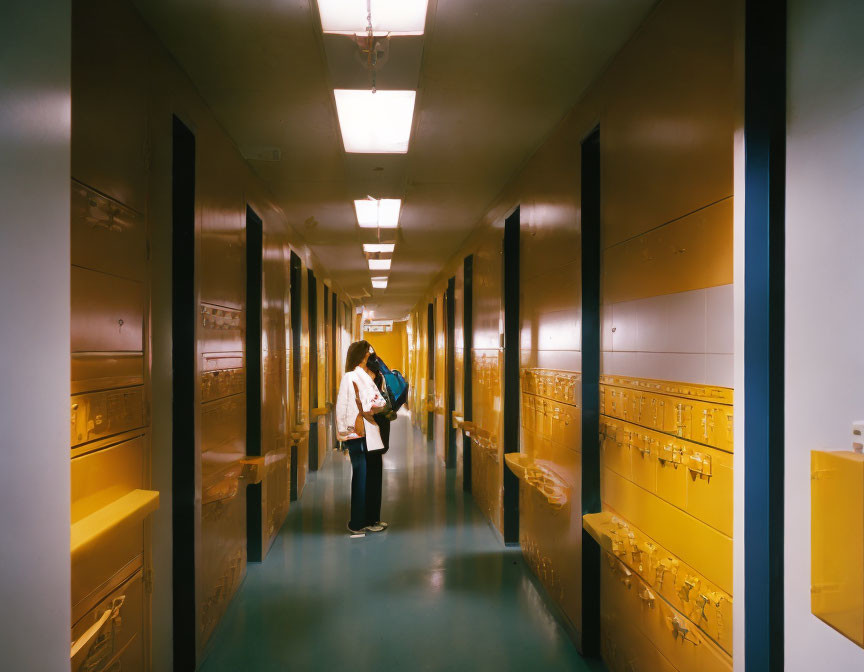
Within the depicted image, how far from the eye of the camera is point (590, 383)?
2.73 m

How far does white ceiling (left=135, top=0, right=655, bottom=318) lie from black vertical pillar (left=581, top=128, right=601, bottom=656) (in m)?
0.49

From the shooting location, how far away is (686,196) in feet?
6.03

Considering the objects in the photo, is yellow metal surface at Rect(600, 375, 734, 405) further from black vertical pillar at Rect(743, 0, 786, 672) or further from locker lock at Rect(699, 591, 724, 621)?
locker lock at Rect(699, 591, 724, 621)

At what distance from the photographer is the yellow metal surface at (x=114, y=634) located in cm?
158

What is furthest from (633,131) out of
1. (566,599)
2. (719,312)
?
(566,599)

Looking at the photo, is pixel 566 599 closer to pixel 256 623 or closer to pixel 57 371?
pixel 256 623

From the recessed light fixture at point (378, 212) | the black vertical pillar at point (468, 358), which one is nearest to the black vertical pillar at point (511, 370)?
the recessed light fixture at point (378, 212)

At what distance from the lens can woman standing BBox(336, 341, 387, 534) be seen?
15.1ft

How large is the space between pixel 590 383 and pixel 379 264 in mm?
6052

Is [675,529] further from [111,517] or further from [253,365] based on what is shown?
[253,365]

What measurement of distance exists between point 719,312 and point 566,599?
2.10 metres

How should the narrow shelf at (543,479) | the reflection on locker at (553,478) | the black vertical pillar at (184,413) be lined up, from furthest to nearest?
1. the narrow shelf at (543,479)
2. the reflection on locker at (553,478)
3. the black vertical pillar at (184,413)

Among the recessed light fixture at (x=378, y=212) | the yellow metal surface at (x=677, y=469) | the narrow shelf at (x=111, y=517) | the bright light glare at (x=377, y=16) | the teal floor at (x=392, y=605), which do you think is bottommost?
the teal floor at (x=392, y=605)

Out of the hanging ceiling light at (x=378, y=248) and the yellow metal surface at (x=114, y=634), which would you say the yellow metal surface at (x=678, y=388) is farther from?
the hanging ceiling light at (x=378, y=248)
